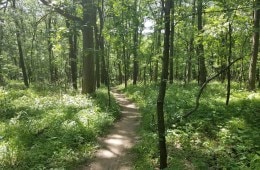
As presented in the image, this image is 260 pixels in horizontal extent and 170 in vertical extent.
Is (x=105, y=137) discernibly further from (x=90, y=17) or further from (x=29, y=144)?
(x=90, y=17)

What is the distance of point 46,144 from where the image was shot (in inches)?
355

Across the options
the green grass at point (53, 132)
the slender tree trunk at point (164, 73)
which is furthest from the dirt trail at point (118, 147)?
the slender tree trunk at point (164, 73)

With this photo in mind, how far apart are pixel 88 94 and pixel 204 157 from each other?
34.4 ft

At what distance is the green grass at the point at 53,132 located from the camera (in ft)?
26.5

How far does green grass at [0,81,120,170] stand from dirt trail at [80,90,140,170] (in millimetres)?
361

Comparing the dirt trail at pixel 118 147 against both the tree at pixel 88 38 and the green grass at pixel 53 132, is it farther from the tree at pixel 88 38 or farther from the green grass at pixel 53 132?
the tree at pixel 88 38

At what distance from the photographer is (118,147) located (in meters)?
9.92

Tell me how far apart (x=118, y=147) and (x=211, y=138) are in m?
3.35

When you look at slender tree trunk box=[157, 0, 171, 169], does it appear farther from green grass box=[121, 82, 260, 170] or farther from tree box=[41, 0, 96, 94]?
tree box=[41, 0, 96, 94]

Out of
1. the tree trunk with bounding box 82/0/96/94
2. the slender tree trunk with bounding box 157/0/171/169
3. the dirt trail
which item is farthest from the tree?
the slender tree trunk with bounding box 157/0/171/169

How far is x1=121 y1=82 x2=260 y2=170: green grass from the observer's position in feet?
25.6

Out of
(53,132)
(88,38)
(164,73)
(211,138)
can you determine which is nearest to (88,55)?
(88,38)

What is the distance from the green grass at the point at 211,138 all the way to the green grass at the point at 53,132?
77.0 inches

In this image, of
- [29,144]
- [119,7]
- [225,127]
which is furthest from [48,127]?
[119,7]
